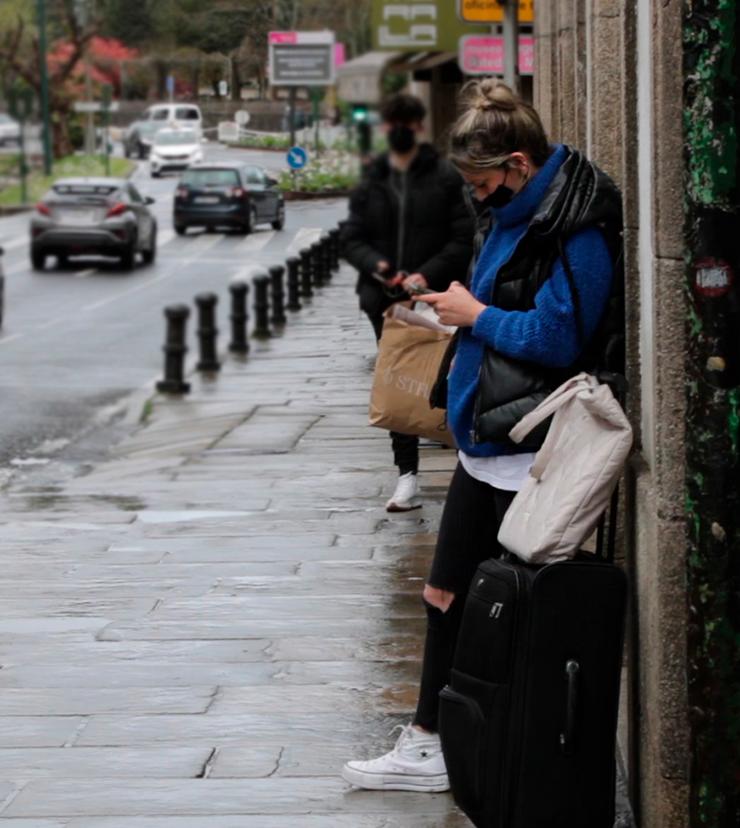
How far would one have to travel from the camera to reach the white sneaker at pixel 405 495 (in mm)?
9406

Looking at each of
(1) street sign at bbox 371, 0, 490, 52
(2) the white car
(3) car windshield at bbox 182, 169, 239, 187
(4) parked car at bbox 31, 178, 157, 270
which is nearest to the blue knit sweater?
(1) street sign at bbox 371, 0, 490, 52

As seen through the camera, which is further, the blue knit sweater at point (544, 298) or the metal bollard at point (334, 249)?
the metal bollard at point (334, 249)

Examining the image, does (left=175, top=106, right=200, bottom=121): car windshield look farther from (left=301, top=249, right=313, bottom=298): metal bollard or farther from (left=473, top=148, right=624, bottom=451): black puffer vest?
(left=473, top=148, right=624, bottom=451): black puffer vest

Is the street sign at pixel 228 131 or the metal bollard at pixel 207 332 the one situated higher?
the street sign at pixel 228 131

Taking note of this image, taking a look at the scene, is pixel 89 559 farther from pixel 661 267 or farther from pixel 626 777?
pixel 661 267

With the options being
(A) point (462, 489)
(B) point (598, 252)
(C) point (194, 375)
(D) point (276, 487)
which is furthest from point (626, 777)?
(C) point (194, 375)

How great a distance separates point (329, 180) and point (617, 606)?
773cm

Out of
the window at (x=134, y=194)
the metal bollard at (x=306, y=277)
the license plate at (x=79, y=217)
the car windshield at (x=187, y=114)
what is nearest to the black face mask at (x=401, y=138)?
the car windshield at (x=187, y=114)

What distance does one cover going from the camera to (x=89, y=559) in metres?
8.64

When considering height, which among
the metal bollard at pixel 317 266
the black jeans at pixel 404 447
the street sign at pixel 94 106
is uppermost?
the street sign at pixel 94 106

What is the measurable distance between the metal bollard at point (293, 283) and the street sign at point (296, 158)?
37.2 feet

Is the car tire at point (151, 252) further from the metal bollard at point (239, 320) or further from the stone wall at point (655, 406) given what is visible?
the stone wall at point (655, 406)

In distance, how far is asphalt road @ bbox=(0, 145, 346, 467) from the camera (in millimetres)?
14844

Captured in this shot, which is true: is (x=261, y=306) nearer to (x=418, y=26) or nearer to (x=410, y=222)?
(x=418, y=26)
